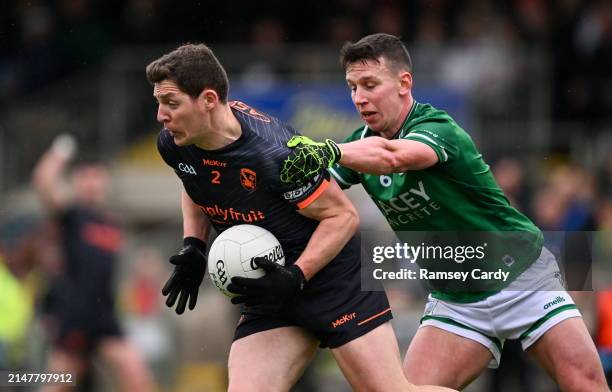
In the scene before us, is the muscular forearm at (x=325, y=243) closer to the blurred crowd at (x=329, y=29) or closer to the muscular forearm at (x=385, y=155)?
the muscular forearm at (x=385, y=155)

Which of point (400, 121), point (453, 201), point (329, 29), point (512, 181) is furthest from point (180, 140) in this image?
point (329, 29)

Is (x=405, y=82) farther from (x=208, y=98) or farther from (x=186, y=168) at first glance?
(x=186, y=168)

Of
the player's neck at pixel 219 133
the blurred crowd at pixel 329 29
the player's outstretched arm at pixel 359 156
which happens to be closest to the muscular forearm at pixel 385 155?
the player's outstretched arm at pixel 359 156

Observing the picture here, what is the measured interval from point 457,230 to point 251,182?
1305mm

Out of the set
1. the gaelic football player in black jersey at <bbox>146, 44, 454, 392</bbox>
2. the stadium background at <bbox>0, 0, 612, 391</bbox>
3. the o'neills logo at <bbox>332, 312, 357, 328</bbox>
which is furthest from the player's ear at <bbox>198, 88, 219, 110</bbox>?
the stadium background at <bbox>0, 0, 612, 391</bbox>

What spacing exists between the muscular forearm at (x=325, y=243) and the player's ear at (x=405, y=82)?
86 cm

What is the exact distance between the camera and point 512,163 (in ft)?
38.8

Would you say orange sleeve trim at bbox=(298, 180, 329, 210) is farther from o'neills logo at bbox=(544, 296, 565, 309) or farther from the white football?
o'neills logo at bbox=(544, 296, 565, 309)

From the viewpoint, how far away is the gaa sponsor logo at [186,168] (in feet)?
20.7

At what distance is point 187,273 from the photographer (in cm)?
668

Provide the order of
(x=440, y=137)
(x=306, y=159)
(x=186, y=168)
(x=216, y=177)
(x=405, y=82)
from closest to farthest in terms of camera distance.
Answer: (x=306, y=159), (x=216, y=177), (x=186, y=168), (x=440, y=137), (x=405, y=82)

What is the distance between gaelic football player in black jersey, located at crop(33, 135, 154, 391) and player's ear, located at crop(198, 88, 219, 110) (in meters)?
5.17

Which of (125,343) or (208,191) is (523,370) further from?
(208,191)

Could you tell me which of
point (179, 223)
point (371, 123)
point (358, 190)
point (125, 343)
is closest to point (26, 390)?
point (125, 343)
